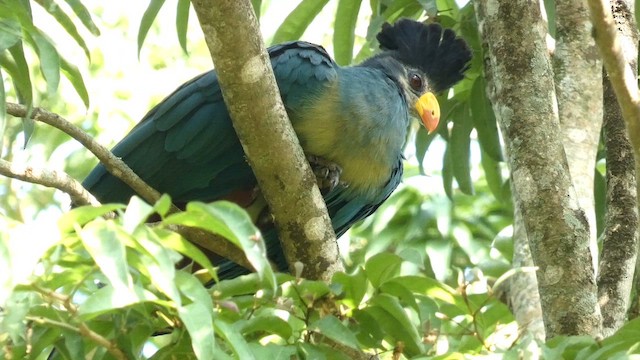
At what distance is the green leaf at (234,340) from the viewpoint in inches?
86.2

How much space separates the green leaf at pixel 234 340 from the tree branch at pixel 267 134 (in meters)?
1.27

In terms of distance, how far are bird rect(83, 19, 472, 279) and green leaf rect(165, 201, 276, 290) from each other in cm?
202

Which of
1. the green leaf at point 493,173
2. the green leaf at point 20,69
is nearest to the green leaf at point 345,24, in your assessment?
the green leaf at point 493,173

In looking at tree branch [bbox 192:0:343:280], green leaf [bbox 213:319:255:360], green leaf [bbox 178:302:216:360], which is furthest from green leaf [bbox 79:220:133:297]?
tree branch [bbox 192:0:343:280]

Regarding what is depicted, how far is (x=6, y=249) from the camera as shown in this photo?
1.97m

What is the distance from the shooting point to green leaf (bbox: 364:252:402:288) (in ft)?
8.78

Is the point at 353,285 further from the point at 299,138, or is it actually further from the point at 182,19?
the point at 182,19

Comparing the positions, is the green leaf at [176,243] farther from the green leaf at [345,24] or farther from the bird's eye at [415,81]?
the bird's eye at [415,81]

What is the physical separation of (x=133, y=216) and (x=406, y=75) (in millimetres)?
3153

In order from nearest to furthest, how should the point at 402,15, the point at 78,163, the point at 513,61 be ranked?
the point at 513,61, the point at 402,15, the point at 78,163

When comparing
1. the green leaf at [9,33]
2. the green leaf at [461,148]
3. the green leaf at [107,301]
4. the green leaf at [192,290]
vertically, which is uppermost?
the green leaf at [9,33]

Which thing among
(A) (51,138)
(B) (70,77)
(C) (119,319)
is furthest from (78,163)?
(C) (119,319)

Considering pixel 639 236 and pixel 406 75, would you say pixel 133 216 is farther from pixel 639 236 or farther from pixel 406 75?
pixel 406 75

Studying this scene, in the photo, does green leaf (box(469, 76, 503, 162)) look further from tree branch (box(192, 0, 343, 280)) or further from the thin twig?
the thin twig
